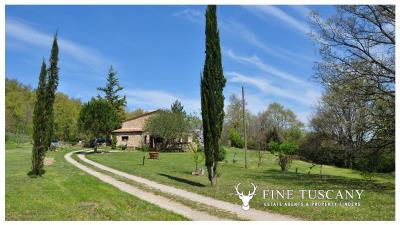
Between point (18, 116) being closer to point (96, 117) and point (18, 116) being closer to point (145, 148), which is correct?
point (145, 148)

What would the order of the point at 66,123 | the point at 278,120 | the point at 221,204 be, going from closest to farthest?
the point at 221,204
the point at 66,123
the point at 278,120

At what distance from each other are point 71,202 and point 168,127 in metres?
37.1

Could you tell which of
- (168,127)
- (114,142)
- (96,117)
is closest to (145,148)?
(168,127)

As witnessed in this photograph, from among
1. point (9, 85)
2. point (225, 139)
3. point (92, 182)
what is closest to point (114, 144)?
point (225, 139)

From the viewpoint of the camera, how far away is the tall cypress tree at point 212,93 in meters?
17.7

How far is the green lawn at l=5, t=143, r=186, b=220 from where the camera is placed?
11205 millimetres

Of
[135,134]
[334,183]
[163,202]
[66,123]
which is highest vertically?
[66,123]

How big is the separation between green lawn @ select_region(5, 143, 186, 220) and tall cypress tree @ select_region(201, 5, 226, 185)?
14.4 feet

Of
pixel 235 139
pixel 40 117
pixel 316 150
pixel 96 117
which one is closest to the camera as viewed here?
pixel 40 117

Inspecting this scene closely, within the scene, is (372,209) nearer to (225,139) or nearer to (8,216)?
(8,216)

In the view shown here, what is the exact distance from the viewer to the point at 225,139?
2452 inches

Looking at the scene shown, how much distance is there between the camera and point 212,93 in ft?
57.9
